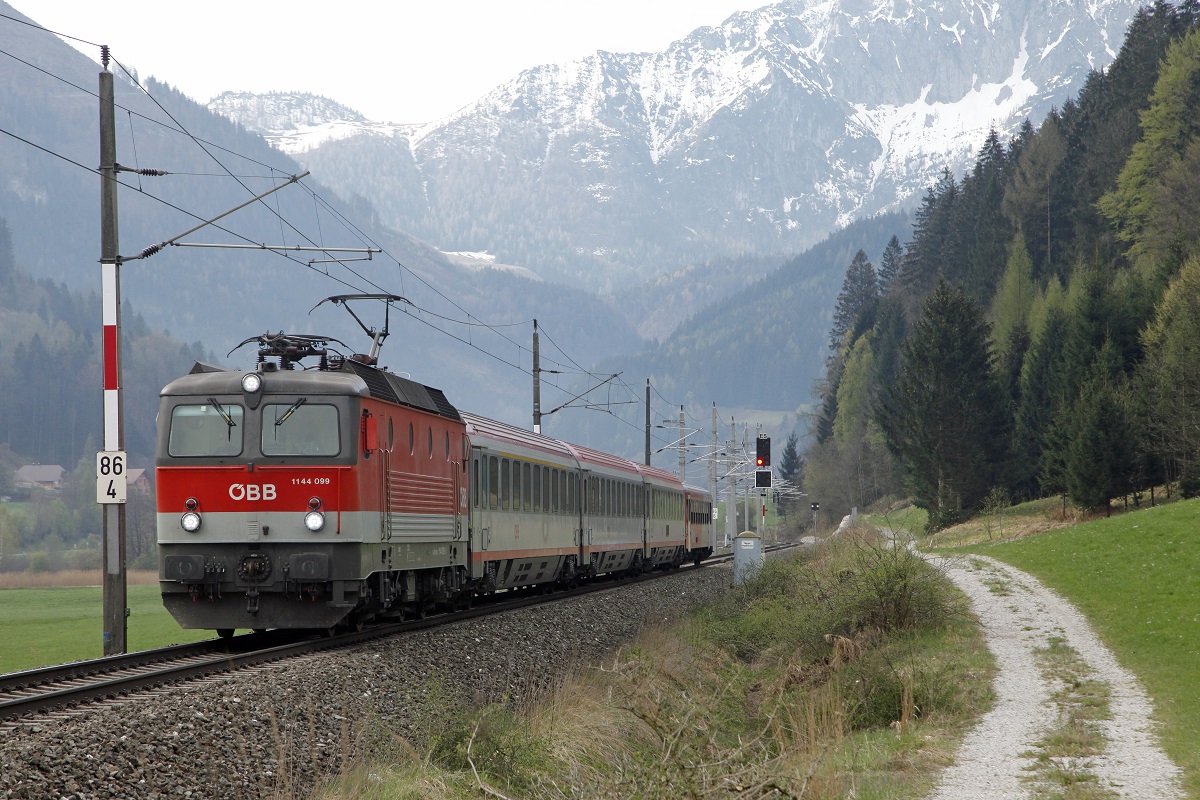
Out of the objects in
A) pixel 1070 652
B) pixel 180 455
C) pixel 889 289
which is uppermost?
pixel 889 289

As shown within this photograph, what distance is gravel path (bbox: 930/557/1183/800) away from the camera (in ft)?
32.1

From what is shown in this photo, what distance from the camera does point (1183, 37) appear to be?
76.9 m

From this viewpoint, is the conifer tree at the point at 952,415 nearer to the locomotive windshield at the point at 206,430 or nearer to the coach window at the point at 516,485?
the coach window at the point at 516,485

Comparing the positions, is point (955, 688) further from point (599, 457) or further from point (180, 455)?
point (599, 457)

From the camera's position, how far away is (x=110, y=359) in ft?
59.8

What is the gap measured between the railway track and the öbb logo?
71.1 inches

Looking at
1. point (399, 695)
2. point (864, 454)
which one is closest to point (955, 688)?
point (399, 695)

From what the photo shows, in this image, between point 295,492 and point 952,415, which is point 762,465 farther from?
point 952,415

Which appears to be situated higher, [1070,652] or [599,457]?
[599,457]

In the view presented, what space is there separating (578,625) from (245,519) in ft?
25.3

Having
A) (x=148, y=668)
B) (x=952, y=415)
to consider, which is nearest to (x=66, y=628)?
(x=148, y=668)

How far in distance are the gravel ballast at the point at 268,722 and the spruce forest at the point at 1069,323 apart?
37925 mm

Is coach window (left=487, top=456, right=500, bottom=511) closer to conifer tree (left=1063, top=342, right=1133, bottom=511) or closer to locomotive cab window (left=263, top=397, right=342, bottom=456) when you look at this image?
locomotive cab window (left=263, top=397, right=342, bottom=456)

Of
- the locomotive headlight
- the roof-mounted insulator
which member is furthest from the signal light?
the locomotive headlight
